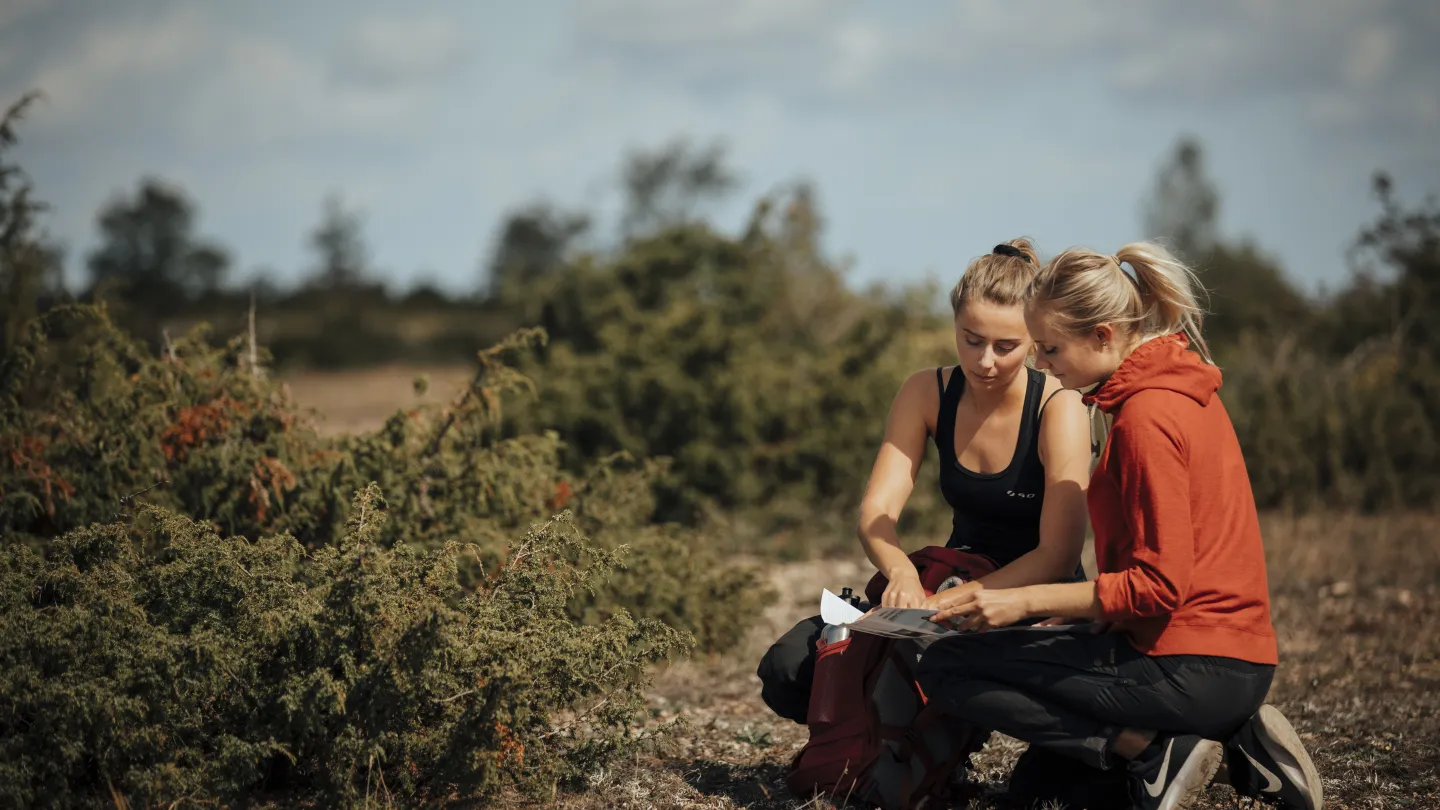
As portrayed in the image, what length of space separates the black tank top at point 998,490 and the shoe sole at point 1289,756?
0.82 meters

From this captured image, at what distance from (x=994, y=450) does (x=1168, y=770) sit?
1.06 m

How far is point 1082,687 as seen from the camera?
3.40 m

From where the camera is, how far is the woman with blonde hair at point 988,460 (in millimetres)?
3699

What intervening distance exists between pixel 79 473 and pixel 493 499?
1.81 metres

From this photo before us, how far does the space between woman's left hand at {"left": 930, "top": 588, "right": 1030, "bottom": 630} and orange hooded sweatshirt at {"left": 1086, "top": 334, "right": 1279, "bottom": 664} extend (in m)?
0.22

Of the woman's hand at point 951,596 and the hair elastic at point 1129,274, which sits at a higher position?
the hair elastic at point 1129,274

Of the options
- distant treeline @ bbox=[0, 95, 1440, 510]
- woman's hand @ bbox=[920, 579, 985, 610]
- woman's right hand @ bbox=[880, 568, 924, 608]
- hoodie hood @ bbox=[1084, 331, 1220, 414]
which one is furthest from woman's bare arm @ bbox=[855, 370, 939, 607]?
distant treeline @ bbox=[0, 95, 1440, 510]

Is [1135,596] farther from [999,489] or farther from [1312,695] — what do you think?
[1312,695]

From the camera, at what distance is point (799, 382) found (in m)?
11.3

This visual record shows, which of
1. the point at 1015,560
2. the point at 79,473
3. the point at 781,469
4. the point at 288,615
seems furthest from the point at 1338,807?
the point at 781,469

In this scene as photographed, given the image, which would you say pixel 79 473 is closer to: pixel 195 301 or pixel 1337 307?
pixel 1337 307

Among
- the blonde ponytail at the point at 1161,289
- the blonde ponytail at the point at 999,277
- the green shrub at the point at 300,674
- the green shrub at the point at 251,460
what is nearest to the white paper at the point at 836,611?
the green shrub at the point at 300,674

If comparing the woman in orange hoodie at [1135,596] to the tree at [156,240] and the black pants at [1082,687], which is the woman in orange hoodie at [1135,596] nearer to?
the black pants at [1082,687]

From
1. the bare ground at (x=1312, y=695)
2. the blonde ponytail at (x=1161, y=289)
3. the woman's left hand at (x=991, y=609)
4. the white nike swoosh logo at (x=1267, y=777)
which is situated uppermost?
the blonde ponytail at (x=1161, y=289)
